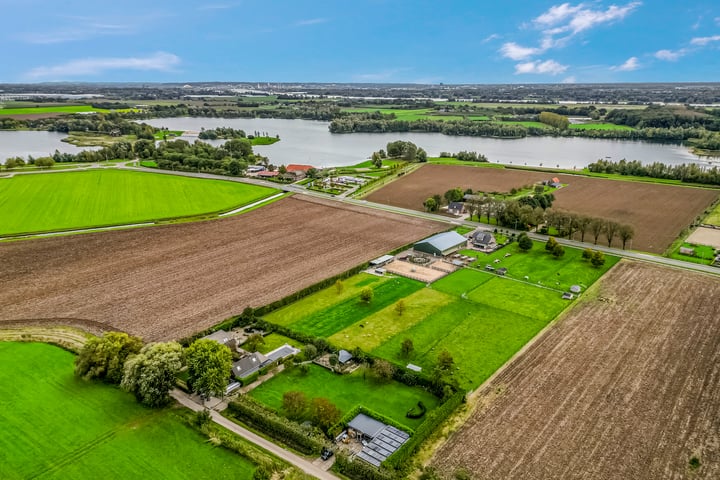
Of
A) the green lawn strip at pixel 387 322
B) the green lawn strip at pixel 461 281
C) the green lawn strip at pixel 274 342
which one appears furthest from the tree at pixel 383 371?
the green lawn strip at pixel 461 281

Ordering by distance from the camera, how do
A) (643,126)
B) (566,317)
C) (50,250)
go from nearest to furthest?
(566,317), (50,250), (643,126)

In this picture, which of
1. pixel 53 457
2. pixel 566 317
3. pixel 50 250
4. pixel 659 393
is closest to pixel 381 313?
pixel 566 317

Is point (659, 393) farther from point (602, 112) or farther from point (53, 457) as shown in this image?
point (602, 112)

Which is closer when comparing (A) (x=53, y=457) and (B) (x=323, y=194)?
(A) (x=53, y=457)

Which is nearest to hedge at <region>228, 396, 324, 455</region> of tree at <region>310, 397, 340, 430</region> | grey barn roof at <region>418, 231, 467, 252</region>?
tree at <region>310, 397, 340, 430</region>

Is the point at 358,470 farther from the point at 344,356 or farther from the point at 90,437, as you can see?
the point at 90,437

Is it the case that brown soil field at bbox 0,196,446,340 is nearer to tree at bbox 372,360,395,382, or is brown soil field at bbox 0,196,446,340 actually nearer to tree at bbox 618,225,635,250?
tree at bbox 372,360,395,382

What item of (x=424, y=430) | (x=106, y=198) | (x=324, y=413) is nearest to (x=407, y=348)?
(x=424, y=430)
